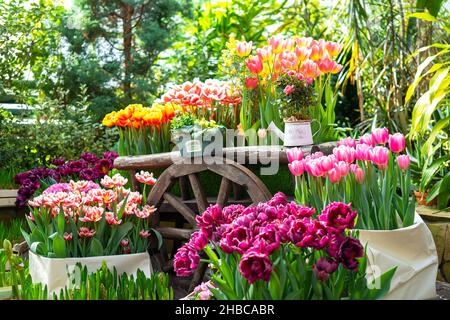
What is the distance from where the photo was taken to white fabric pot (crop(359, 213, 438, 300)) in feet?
8.51

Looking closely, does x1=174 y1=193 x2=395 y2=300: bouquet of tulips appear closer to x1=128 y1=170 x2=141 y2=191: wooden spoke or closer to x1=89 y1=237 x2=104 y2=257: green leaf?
x1=89 y1=237 x2=104 y2=257: green leaf

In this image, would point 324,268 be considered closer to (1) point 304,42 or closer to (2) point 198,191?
(2) point 198,191

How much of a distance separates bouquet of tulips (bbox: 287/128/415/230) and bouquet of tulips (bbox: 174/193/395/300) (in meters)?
0.58

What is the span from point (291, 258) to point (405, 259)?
879mm

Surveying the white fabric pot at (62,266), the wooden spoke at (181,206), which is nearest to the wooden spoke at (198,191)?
the wooden spoke at (181,206)

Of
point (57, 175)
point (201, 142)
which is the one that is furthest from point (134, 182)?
point (201, 142)

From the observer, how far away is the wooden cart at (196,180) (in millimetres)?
3592

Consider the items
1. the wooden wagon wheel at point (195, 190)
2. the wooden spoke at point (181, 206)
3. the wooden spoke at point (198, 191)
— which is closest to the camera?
the wooden wagon wheel at point (195, 190)

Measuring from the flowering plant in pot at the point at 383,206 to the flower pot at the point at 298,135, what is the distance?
34.9 inches

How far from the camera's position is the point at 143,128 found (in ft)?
14.4

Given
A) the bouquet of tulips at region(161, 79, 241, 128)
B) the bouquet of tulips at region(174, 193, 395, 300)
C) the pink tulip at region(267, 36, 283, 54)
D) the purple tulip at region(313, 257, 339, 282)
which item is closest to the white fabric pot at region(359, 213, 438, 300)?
the bouquet of tulips at region(174, 193, 395, 300)

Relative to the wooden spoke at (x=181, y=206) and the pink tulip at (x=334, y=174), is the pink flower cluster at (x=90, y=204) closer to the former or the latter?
the wooden spoke at (x=181, y=206)

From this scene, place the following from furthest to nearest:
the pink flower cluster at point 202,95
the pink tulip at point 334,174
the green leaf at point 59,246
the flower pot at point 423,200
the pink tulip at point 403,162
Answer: the flower pot at point 423,200 → the pink flower cluster at point 202,95 → the green leaf at point 59,246 → the pink tulip at point 403,162 → the pink tulip at point 334,174
